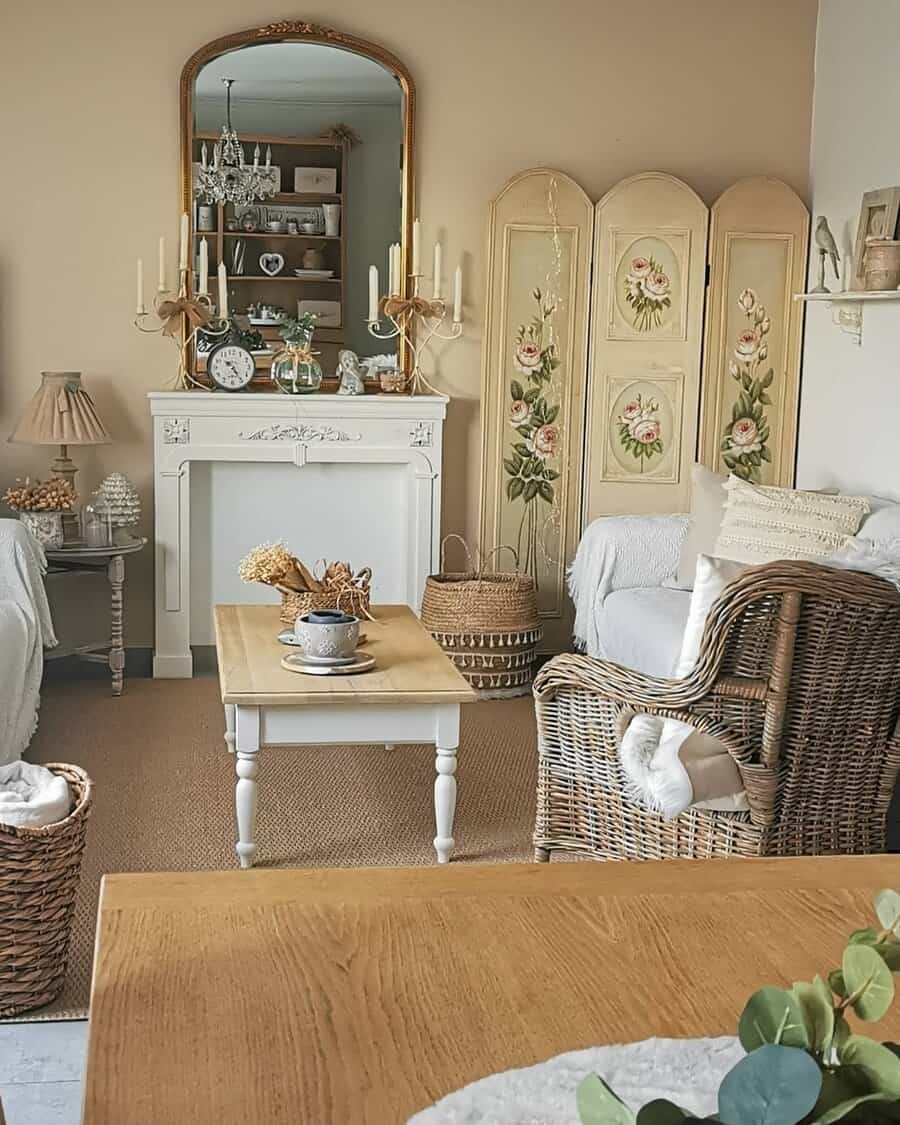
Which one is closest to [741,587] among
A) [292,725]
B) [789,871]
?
[292,725]

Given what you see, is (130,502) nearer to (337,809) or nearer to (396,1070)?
(337,809)

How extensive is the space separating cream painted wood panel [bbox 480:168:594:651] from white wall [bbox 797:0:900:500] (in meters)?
0.90

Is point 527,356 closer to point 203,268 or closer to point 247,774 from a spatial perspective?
point 203,268

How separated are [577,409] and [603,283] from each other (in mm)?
490

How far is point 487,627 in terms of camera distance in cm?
534

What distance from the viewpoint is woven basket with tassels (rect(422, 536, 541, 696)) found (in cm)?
534

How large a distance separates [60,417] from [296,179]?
1.28 m

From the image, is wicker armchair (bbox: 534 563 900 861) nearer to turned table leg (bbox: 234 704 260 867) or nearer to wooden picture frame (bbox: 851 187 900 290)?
turned table leg (bbox: 234 704 260 867)

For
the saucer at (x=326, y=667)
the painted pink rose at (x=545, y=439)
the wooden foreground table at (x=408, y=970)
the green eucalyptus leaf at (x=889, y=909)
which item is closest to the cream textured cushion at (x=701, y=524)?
the painted pink rose at (x=545, y=439)

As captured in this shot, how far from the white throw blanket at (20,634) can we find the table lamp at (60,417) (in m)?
0.60

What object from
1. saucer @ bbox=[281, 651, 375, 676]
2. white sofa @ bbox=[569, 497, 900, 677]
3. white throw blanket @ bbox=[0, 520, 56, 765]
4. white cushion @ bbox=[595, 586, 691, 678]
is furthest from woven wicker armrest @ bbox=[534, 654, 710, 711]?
white throw blanket @ bbox=[0, 520, 56, 765]

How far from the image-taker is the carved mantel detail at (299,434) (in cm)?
558

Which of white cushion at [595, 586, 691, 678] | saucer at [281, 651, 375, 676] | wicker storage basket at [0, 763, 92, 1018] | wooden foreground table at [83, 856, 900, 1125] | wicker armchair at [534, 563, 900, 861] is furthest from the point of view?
white cushion at [595, 586, 691, 678]

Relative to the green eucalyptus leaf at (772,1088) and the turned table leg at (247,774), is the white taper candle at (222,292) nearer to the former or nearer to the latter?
the turned table leg at (247,774)
